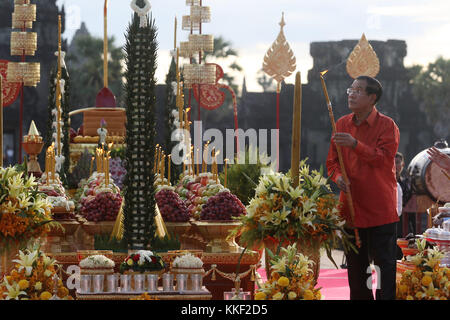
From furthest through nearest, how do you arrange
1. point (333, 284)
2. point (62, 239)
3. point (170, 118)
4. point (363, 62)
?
1. point (170, 118)
2. point (363, 62)
3. point (333, 284)
4. point (62, 239)

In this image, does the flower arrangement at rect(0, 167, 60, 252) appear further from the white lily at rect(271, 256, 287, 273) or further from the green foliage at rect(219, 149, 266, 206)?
the green foliage at rect(219, 149, 266, 206)

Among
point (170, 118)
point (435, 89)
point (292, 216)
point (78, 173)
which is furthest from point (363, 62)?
point (435, 89)

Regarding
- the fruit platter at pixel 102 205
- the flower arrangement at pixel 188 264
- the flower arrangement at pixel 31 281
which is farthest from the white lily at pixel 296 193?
the fruit platter at pixel 102 205

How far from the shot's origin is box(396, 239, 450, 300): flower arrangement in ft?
16.1

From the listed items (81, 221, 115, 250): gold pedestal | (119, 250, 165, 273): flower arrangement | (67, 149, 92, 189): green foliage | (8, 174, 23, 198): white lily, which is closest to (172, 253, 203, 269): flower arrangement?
(119, 250, 165, 273): flower arrangement

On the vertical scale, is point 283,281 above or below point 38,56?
below

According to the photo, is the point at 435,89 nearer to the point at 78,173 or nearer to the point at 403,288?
the point at 78,173

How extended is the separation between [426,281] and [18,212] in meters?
2.57

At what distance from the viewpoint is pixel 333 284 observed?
8.58 meters

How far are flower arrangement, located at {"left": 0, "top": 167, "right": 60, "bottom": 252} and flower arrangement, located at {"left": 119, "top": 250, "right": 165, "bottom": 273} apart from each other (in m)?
0.58

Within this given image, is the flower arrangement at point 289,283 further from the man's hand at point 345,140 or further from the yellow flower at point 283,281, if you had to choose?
the man's hand at point 345,140

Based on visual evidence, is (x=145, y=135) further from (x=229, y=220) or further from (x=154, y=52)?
(x=229, y=220)

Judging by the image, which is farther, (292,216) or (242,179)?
(242,179)
